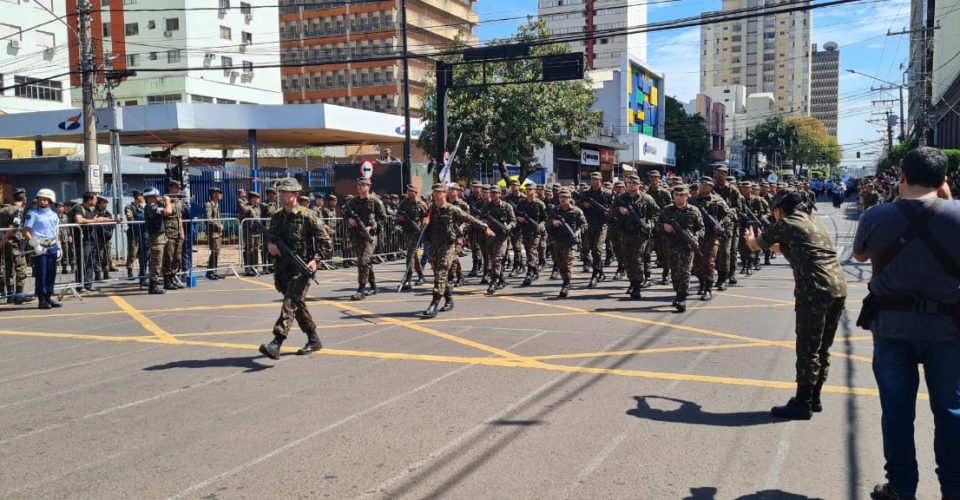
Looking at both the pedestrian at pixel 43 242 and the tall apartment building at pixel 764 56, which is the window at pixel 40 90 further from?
the tall apartment building at pixel 764 56

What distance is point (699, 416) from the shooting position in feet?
18.7

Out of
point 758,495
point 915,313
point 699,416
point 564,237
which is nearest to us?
point 915,313

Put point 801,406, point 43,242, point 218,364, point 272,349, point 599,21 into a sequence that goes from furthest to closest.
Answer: point 599,21 < point 43,242 < point 218,364 < point 272,349 < point 801,406

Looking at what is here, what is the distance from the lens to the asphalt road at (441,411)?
4.52 meters

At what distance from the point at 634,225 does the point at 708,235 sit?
1.22 meters

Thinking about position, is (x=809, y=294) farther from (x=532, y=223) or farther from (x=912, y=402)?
(x=532, y=223)

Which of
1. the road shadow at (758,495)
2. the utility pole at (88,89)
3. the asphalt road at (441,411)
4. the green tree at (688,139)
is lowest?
the road shadow at (758,495)

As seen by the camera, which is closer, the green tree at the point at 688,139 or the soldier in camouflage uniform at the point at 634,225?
the soldier in camouflage uniform at the point at 634,225

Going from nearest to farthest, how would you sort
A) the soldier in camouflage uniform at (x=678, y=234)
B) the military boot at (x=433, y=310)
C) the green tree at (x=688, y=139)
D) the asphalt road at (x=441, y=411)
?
the asphalt road at (x=441, y=411), the military boot at (x=433, y=310), the soldier in camouflage uniform at (x=678, y=234), the green tree at (x=688, y=139)

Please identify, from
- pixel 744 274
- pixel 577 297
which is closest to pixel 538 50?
pixel 744 274

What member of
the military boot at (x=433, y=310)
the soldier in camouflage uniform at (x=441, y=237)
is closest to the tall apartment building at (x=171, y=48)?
the soldier in camouflage uniform at (x=441, y=237)

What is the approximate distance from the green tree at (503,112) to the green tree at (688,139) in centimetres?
5321

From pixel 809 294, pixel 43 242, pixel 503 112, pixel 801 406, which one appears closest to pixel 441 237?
pixel 809 294

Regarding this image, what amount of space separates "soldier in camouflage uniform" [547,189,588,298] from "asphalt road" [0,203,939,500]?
225 centimetres
